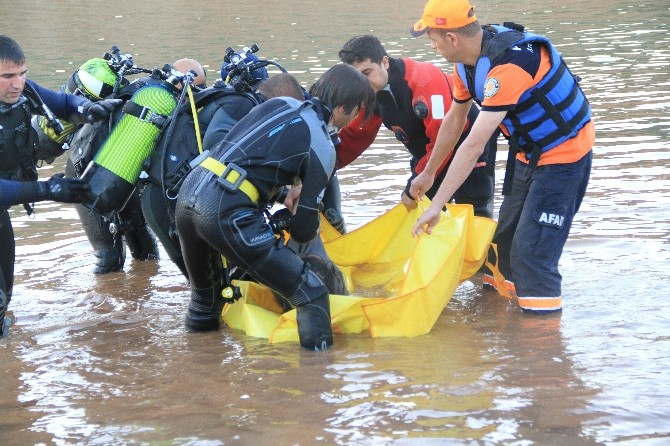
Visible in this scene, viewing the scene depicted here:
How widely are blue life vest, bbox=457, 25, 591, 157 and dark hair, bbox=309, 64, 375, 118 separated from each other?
662 mm

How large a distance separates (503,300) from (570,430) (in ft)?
7.13

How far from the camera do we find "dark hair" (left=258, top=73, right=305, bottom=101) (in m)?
5.29

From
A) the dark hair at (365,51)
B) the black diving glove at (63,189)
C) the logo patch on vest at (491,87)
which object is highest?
the dark hair at (365,51)

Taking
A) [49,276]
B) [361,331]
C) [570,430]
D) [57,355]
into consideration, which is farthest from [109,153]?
[570,430]

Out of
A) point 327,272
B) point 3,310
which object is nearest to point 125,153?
point 3,310

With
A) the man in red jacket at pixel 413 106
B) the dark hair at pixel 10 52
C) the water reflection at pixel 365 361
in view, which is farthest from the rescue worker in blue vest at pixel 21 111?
the man in red jacket at pixel 413 106

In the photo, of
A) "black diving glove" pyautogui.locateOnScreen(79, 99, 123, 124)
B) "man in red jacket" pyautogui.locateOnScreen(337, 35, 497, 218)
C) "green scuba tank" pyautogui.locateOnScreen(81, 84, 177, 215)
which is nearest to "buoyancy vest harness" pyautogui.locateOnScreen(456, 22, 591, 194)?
"man in red jacket" pyautogui.locateOnScreen(337, 35, 497, 218)

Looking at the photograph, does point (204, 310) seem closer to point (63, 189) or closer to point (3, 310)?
point (63, 189)

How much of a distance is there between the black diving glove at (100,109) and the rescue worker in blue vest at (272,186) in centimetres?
82

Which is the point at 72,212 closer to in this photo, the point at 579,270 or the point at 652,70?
the point at 579,270

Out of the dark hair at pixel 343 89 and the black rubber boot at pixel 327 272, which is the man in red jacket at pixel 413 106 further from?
the dark hair at pixel 343 89

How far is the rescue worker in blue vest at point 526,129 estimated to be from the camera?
5.15 meters

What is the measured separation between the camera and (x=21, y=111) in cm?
555

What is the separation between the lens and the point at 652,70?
48.7 ft
